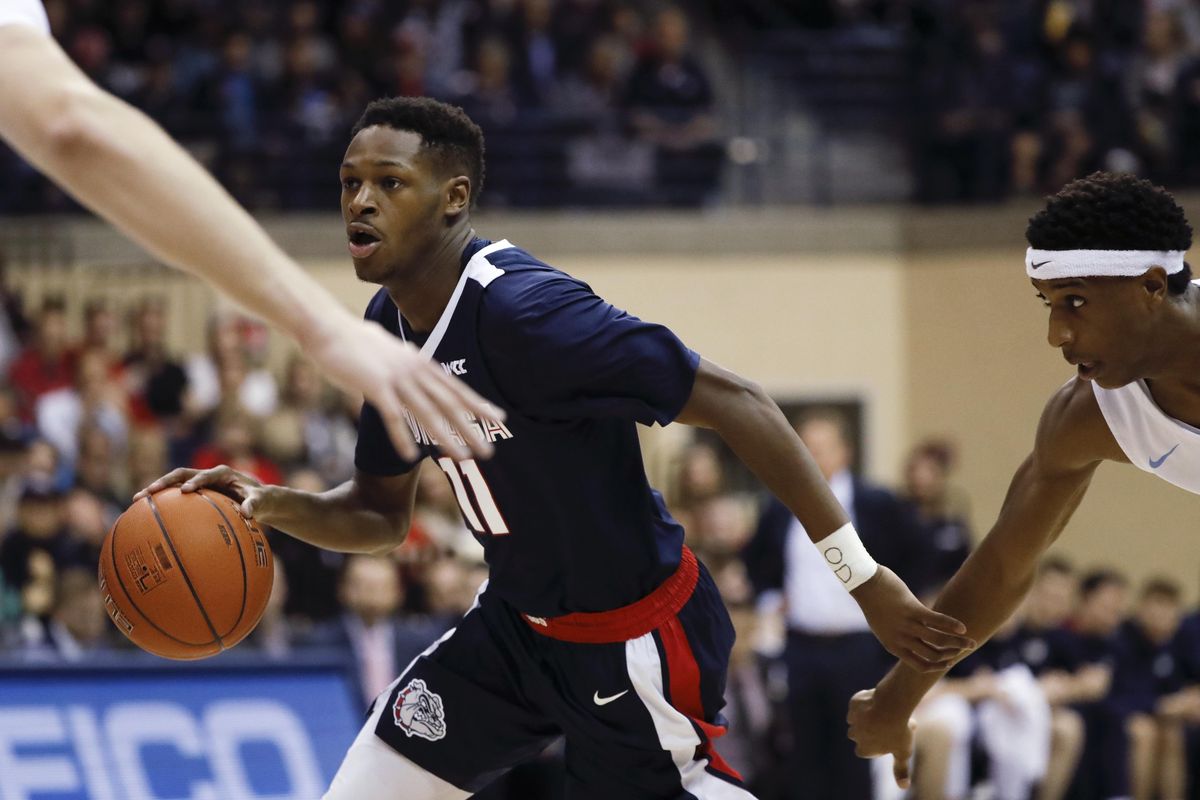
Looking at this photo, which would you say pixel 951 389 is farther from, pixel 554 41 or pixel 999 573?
pixel 999 573

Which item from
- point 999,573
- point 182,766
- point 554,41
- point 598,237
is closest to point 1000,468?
point 598,237

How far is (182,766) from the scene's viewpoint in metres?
7.80

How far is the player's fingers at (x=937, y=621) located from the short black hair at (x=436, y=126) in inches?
59.3

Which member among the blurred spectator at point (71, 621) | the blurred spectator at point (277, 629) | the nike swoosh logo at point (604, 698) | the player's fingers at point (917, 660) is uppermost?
the player's fingers at point (917, 660)

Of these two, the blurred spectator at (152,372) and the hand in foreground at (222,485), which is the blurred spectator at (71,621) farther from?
the hand in foreground at (222,485)

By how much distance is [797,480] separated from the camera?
418 centimetres

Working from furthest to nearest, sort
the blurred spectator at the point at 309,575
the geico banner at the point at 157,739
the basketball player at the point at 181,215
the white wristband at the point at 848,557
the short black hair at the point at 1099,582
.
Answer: the short black hair at the point at 1099,582 → the blurred spectator at the point at 309,575 → the geico banner at the point at 157,739 → the white wristband at the point at 848,557 → the basketball player at the point at 181,215

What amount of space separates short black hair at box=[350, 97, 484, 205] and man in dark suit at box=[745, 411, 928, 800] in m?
5.32

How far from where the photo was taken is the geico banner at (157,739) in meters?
7.72

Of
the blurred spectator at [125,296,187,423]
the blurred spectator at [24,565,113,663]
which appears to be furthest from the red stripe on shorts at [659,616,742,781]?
the blurred spectator at [125,296,187,423]

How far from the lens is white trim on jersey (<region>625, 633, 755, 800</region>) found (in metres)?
4.31

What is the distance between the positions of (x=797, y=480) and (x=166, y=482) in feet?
5.29

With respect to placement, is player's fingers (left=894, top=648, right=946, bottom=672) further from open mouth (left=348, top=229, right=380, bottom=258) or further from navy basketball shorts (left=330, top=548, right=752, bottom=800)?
open mouth (left=348, top=229, right=380, bottom=258)

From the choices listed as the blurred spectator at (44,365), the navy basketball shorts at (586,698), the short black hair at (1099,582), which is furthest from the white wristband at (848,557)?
the blurred spectator at (44,365)
